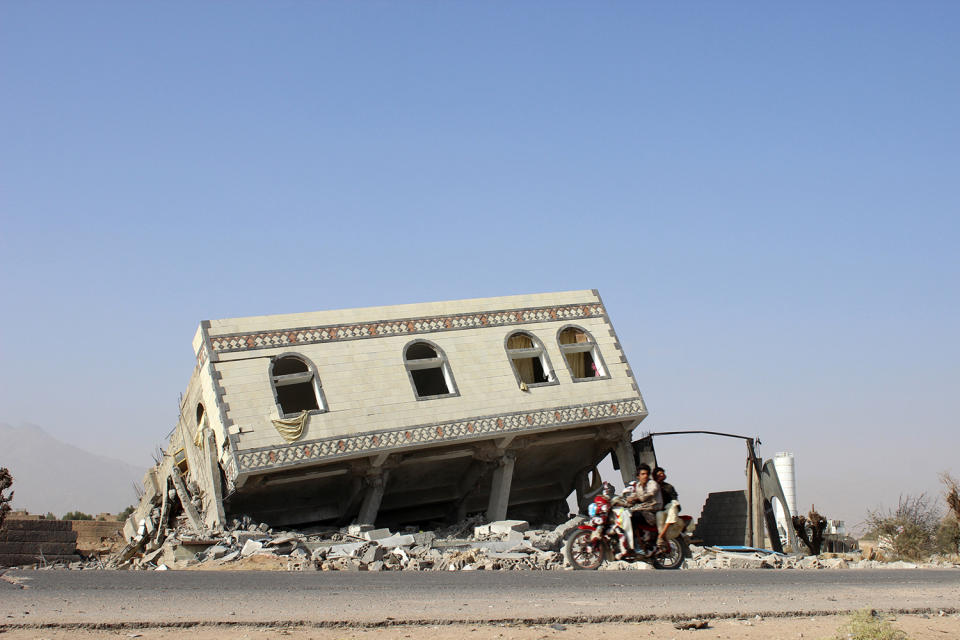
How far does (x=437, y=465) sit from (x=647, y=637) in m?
17.5

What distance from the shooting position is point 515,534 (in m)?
21.5

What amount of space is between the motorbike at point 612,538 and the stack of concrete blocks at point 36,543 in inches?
709

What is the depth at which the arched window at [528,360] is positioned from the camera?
82.6 feet

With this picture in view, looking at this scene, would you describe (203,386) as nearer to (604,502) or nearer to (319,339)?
(319,339)

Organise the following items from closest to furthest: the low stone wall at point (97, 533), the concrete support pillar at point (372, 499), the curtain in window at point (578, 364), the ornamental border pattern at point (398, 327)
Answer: the ornamental border pattern at point (398, 327), the concrete support pillar at point (372, 499), the curtain in window at point (578, 364), the low stone wall at point (97, 533)

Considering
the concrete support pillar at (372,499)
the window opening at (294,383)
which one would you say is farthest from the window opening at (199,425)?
the concrete support pillar at (372,499)

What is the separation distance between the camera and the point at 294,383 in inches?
955

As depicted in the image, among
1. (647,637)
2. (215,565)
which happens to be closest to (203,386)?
(215,565)

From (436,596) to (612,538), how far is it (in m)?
5.80

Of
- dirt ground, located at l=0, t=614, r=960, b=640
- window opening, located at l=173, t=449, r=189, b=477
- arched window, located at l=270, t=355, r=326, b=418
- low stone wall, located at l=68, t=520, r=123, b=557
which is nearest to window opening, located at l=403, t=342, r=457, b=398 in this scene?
arched window, located at l=270, t=355, r=326, b=418

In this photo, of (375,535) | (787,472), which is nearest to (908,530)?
(787,472)

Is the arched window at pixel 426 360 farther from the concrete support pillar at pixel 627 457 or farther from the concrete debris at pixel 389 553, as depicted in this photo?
the concrete support pillar at pixel 627 457

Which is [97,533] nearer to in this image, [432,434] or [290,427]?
[290,427]

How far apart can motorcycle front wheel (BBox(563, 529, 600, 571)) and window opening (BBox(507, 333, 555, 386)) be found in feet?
32.0
